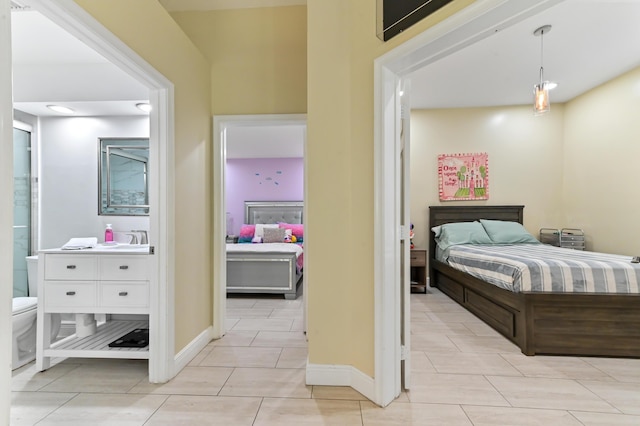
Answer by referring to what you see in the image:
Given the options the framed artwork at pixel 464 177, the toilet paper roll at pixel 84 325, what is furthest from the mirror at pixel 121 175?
the framed artwork at pixel 464 177

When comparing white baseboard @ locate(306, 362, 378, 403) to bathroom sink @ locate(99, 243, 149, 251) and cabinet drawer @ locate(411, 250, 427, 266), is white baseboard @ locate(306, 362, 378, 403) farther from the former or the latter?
cabinet drawer @ locate(411, 250, 427, 266)

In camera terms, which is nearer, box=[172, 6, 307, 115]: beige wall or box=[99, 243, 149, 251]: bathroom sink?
box=[99, 243, 149, 251]: bathroom sink

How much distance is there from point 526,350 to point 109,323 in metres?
3.55

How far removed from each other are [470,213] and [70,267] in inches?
187

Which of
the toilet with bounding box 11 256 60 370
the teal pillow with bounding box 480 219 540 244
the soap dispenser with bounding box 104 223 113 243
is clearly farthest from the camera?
the teal pillow with bounding box 480 219 540 244

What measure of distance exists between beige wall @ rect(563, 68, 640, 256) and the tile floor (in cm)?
216

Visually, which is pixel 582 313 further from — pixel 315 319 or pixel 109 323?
pixel 109 323

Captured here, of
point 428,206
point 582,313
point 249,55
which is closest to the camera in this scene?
point 582,313

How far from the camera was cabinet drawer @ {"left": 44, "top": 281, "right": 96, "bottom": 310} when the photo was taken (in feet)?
6.71

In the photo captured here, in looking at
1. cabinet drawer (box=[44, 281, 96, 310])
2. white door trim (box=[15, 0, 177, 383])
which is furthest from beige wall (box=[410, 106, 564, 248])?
cabinet drawer (box=[44, 281, 96, 310])

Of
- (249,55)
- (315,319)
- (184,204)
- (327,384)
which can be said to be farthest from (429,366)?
(249,55)

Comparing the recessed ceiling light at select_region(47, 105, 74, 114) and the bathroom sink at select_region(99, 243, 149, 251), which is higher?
the recessed ceiling light at select_region(47, 105, 74, 114)

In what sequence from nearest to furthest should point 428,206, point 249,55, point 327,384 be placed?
point 327,384 → point 249,55 → point 428,206

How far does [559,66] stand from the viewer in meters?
3.44
